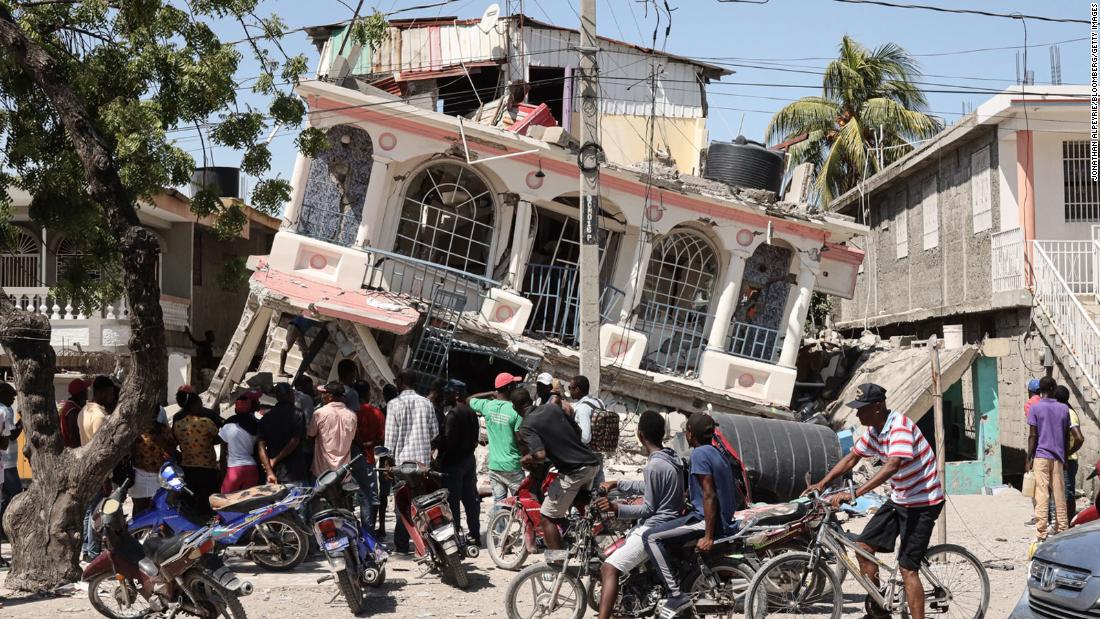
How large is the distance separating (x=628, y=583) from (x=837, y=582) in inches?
53.1

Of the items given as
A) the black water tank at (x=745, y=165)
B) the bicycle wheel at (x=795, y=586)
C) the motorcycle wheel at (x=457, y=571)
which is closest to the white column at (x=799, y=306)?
the black water tank at (x=745, y=165)

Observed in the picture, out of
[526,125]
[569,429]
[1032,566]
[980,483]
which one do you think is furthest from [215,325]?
[1032,566]

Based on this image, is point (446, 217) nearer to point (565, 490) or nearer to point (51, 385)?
point (51, 385)

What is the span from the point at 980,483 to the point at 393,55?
13.0 metres

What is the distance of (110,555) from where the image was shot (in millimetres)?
7598

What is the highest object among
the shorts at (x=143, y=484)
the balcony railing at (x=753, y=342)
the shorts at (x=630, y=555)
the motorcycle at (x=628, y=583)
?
the balcony railing at (x=753, y=342)

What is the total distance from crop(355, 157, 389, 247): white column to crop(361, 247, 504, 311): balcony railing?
433 mm

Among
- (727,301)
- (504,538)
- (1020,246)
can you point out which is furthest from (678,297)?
(504,538)

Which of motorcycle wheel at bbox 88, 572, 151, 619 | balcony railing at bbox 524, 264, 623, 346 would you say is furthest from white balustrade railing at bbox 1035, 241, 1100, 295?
motorcycle wheel at bbox 88, 572, 151, 619

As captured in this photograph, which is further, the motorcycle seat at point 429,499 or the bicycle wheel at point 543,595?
the motorcycle seat at point 429,499

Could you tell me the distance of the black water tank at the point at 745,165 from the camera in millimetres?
20047

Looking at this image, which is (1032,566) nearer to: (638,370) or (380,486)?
(380,486)

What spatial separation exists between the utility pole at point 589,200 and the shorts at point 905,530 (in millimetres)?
6235

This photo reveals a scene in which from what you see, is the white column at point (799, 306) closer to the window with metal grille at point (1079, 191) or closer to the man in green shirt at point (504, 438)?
the window with metal grille at point (1079, 191)
